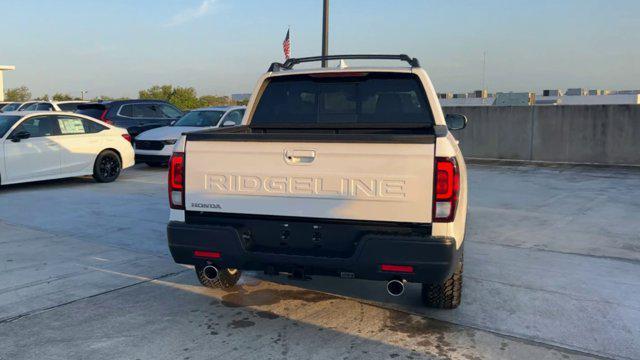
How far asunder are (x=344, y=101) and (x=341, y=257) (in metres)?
1.80

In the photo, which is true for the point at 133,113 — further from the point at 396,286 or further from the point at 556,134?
the point at 396,286

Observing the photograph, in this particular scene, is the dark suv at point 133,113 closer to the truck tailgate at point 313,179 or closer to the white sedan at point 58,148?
the white sedan at point 58,148

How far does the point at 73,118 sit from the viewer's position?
11594 mm

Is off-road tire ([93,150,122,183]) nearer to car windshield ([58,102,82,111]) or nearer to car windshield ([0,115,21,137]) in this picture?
car windshield ([0,115,21,137])

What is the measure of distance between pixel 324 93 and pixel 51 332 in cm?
295

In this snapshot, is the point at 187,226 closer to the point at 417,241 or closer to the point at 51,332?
the point at 51,332

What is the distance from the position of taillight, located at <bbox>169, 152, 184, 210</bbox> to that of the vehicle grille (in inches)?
407

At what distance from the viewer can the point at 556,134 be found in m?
15.4

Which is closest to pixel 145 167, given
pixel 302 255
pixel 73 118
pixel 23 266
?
pixel 73 118

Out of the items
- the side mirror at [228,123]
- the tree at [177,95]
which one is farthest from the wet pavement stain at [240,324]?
the tree at [177,95]

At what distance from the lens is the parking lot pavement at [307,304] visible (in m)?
3.85

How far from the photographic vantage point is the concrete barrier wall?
568 inches

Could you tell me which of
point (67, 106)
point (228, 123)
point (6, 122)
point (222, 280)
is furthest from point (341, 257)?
point (67, 106)

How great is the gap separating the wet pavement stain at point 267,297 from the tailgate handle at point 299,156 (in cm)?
152
